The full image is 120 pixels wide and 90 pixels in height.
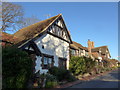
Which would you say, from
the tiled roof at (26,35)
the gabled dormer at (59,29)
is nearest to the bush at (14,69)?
the tiled roof at (26,35)

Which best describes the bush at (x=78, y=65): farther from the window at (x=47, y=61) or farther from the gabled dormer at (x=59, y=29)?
the window at (x=47, y=61)

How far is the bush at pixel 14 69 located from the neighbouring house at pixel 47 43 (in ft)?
9.29

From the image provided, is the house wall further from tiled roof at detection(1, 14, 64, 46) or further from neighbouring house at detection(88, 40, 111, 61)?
neighbouring house at detection(88, 40, 111, 61)

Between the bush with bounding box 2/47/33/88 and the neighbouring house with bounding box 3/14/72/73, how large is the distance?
2.83m

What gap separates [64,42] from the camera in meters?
18.2

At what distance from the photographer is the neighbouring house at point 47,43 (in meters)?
11.8

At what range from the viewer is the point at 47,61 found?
1432 centimetres

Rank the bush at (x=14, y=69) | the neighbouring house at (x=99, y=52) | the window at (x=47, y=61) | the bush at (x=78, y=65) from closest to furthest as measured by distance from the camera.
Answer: the bush at (x=14, y=69)
the window at (x=47, y=61)
the bush at (x=78, y=65)
the neighbouring house at (x=99, y=52)

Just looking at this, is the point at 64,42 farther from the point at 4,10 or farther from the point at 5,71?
the point at 5,71

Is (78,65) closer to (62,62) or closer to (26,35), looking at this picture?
(62,62)

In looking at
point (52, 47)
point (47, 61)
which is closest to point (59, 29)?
point (52, 47)

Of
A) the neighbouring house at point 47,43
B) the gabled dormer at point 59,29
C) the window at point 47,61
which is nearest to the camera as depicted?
the neighbouring house at point 47,43

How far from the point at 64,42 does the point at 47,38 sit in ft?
13.9

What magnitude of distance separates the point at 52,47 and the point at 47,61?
202 cm
